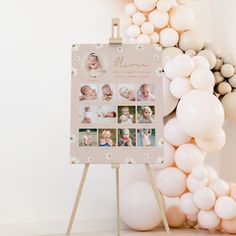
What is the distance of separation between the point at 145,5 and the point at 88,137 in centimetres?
118

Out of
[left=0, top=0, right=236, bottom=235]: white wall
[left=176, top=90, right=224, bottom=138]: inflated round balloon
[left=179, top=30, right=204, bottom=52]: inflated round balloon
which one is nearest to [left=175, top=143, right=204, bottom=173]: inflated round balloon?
[left=176, top=90, right=224, bottom=138]: inflated round balloon

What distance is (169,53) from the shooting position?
109 inches

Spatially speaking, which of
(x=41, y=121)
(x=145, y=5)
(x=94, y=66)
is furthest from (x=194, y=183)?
(x=145, y=5)

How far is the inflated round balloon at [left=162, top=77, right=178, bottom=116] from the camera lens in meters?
2.66

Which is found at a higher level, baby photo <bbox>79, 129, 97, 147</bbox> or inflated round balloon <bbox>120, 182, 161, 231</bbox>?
baby photo <bbox>79, 129, 97, 147</bbox>

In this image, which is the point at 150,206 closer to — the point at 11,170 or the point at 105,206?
the point at 105,206

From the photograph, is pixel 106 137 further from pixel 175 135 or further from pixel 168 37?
pixel 168 37

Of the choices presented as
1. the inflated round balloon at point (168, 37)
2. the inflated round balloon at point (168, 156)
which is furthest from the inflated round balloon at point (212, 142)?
the inflated round balloon at point (168, 37)

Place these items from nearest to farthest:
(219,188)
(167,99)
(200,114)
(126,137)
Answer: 1. (126,137)
2. (200,114)
3. (219,188)
4. (167,99)

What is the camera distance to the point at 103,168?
2.92 metres

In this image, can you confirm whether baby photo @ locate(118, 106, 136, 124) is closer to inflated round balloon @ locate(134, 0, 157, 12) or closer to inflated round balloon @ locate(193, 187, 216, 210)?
inflated round balloon @ locate(193, 187, 216, 210)

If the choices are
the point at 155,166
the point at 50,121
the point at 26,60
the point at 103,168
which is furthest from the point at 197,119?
the point at 26,60

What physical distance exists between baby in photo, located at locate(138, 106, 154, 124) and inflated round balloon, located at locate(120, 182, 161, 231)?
669mm

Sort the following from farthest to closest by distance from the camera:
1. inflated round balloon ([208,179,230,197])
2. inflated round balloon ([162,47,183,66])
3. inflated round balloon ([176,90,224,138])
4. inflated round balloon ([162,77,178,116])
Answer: inflated round balloon ([162,47,183,66]) → inflated round balloon ([162,77,178,116]) → inflated round balloon ([208,179,230,197]) → inflated round balloon ([176,90,224,138])
